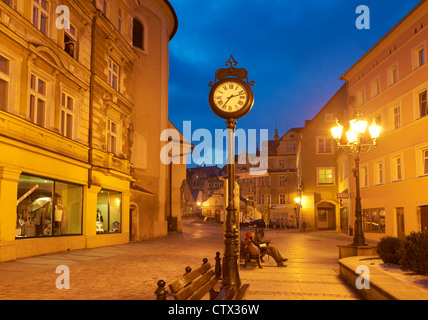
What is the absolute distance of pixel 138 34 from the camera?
31.8 m

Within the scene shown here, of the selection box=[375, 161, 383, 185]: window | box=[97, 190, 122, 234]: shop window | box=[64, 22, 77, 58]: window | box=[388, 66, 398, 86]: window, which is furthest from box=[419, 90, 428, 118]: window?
box=[64, 22, 77, 58]: window

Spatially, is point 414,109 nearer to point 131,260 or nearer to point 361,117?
point 361,117

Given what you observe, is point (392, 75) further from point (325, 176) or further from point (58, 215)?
point (58, 215)

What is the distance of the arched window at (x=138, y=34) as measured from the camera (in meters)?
31.5

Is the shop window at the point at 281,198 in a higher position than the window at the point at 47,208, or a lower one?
higher

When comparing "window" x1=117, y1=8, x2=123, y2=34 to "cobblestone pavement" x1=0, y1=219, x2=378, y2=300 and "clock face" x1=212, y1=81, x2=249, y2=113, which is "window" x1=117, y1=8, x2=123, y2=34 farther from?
"clock face" x1=212, y1=81, x2=249, y2=113

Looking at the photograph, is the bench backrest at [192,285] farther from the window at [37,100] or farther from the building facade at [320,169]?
the building facade at [320,169]

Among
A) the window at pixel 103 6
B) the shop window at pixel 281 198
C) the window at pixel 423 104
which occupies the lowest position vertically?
the shop window at pixel 281 198

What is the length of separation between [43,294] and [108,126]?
51.2ft

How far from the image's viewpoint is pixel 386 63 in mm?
28953

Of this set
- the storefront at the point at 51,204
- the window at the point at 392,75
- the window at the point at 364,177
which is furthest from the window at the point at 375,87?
the storefront at the point at 51,204

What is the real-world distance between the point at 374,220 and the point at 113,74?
2021cm

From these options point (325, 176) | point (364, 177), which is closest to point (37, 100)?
point (364, 177)

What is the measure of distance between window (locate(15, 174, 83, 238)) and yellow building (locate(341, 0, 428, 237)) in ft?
58.4
